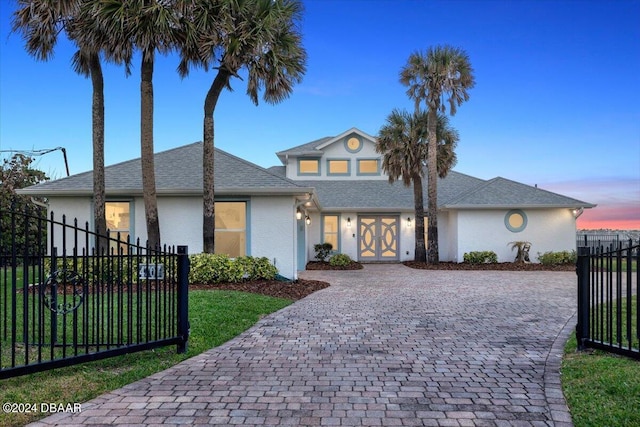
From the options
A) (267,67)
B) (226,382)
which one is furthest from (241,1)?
(226,382)

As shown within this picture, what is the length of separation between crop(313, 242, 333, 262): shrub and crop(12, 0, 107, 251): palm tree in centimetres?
1091

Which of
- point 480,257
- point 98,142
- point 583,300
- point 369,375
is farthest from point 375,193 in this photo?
point 369,375

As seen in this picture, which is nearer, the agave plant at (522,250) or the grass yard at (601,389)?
the grass yard at (601,389)

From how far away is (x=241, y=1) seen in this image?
1144 centimetres

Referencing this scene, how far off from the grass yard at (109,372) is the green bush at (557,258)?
1562 cm

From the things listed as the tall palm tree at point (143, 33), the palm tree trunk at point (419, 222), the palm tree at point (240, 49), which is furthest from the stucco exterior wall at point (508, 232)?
the tall palm tree at point (143, 33)

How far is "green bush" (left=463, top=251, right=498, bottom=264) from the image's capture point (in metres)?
19.6

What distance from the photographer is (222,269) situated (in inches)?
477

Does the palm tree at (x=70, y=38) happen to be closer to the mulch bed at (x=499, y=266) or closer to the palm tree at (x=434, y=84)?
the palm tree at (x=434, y=84)

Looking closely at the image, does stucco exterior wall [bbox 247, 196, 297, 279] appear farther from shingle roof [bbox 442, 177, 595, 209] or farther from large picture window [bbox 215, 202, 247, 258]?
shingle roof [bbox 442, 177, 595, 209]

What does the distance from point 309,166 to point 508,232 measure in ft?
35.1

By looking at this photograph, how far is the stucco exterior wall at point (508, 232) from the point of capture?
19984 mm

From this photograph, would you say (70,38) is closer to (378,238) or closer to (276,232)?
(276,232)

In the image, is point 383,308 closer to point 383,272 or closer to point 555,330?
point 555,330
